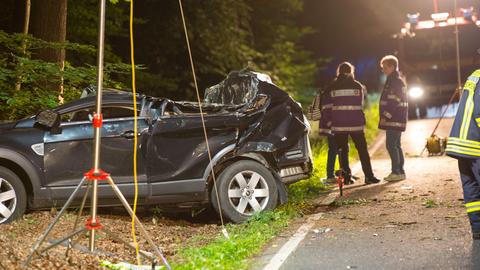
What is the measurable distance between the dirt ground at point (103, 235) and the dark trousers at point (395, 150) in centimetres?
Answer: 374

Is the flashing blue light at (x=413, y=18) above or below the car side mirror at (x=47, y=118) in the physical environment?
above

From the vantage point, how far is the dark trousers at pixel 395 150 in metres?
11.3

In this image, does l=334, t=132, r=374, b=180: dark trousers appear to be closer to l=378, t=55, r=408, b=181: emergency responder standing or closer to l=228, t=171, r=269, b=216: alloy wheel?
l=378, t=55, r=408, b=181: emergency responder standing

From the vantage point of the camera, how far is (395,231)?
7.23 metres

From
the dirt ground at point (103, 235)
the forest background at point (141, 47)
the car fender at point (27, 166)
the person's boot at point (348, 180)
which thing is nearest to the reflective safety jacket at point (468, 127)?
the dirt ground at point (103, 235)

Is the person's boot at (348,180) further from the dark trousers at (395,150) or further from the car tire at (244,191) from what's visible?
the car tire at (244,191)

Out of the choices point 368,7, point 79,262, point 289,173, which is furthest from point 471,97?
point 368,7

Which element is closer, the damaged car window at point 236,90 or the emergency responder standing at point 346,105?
the damaged car window at point 236,90

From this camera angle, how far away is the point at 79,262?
6004 millimetres

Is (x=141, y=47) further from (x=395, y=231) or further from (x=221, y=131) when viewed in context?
(x=395, y=231)

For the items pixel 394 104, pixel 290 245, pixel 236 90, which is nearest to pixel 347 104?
pixel 394 104

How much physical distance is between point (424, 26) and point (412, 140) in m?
4.26

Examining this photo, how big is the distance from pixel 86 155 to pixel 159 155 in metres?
0.80

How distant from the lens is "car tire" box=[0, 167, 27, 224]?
7.48 m
